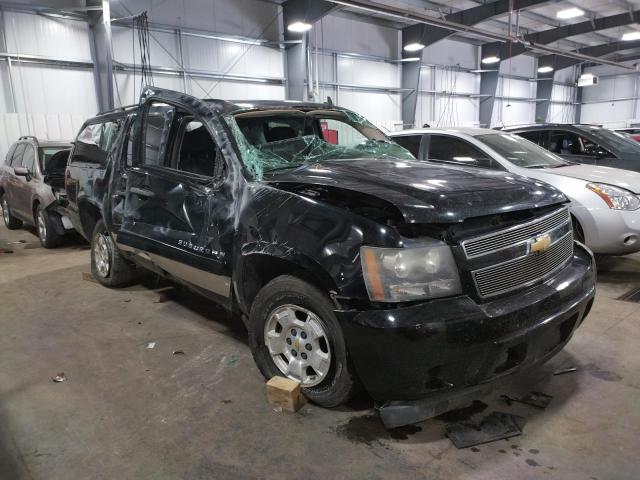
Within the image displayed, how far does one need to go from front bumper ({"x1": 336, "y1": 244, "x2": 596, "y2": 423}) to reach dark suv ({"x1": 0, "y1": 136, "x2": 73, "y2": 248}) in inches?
211

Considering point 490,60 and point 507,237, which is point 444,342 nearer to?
point 507,237

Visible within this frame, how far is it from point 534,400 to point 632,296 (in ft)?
7.74

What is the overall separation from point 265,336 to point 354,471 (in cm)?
87

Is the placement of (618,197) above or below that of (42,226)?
above

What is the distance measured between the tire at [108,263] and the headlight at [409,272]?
10.4 feet

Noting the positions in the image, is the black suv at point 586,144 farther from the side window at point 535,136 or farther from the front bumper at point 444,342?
the front bumper at point 444,342

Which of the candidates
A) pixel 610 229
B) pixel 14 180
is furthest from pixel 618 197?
pixel 14 180

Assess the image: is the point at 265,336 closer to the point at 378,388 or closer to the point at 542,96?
the point at 378,388

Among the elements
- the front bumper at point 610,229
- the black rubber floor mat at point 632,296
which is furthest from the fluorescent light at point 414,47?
the black rubber floor mat at point 632,296

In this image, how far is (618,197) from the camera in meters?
4.39

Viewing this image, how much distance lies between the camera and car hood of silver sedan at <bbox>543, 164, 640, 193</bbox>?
4520 millimetres

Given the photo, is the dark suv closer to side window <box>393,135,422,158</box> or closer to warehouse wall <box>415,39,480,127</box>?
side window <box>393,135,422,158</box>

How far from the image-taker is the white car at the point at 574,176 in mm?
4367

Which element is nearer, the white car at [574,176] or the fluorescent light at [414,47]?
the white car at [574,176]
